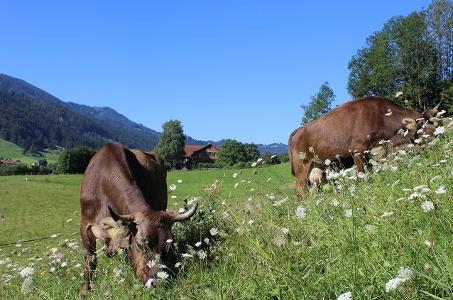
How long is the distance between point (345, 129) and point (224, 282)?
8.33 m

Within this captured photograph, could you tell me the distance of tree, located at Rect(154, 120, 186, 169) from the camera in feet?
477

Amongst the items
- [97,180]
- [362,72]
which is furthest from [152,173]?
[362,72]

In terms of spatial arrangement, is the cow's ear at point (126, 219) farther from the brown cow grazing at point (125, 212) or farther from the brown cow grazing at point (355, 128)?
the brown cow grazing at point (355, 128)

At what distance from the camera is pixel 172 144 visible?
14612 centimetres

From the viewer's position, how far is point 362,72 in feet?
283

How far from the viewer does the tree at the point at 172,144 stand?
14550 centimetres

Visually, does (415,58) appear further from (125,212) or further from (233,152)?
(125,212)

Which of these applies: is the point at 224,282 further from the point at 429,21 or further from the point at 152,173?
the point at 429,21

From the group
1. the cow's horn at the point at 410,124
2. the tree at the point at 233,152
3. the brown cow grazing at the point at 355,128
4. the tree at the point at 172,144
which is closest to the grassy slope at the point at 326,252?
the cow's horn at the point at 410,124

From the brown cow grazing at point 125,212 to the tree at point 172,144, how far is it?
5295 inches

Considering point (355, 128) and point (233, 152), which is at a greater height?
point (233, 152)

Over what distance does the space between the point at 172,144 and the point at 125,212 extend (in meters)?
139

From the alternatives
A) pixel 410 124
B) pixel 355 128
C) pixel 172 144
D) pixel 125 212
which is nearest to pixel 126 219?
pixel 125 212

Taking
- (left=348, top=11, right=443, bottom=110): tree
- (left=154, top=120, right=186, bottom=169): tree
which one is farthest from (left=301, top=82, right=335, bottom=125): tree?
(left=154, top=120, right=186, bottom=169): tree
